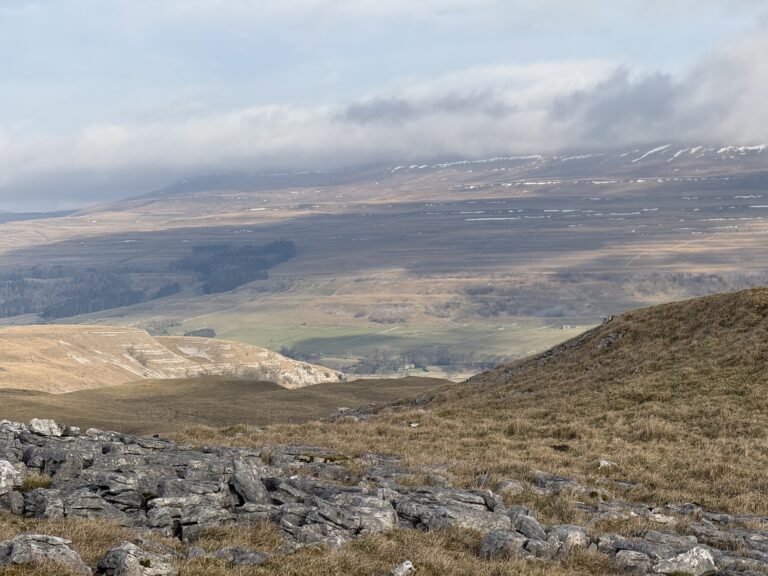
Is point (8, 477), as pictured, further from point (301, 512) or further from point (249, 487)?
point (301, 512)

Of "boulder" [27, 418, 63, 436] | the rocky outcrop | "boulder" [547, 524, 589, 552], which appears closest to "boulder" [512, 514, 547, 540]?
the rocky outcrop

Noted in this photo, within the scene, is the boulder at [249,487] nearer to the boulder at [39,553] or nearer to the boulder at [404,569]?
the boulder at [404,569]

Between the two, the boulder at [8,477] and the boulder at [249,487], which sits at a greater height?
the boulder at [8,477]

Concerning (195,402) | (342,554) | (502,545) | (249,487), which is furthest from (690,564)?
(195,402)

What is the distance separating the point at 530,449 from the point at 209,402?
55.7 meters

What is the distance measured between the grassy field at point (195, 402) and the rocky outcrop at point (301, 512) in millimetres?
33271

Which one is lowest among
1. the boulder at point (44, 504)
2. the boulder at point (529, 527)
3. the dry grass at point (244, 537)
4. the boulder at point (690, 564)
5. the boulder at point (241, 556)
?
the boulder at point (690, 564)

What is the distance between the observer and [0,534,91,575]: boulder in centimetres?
1260

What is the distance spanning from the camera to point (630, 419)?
106ft

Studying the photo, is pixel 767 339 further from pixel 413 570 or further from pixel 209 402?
pixel 209 402

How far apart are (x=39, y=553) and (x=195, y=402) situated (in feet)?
219

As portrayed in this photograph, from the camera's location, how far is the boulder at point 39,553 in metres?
12.6

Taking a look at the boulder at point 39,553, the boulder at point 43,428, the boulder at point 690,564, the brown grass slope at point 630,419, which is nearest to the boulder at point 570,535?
the boulder at point 690,564

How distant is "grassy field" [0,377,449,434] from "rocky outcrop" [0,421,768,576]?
33271 millimetres
